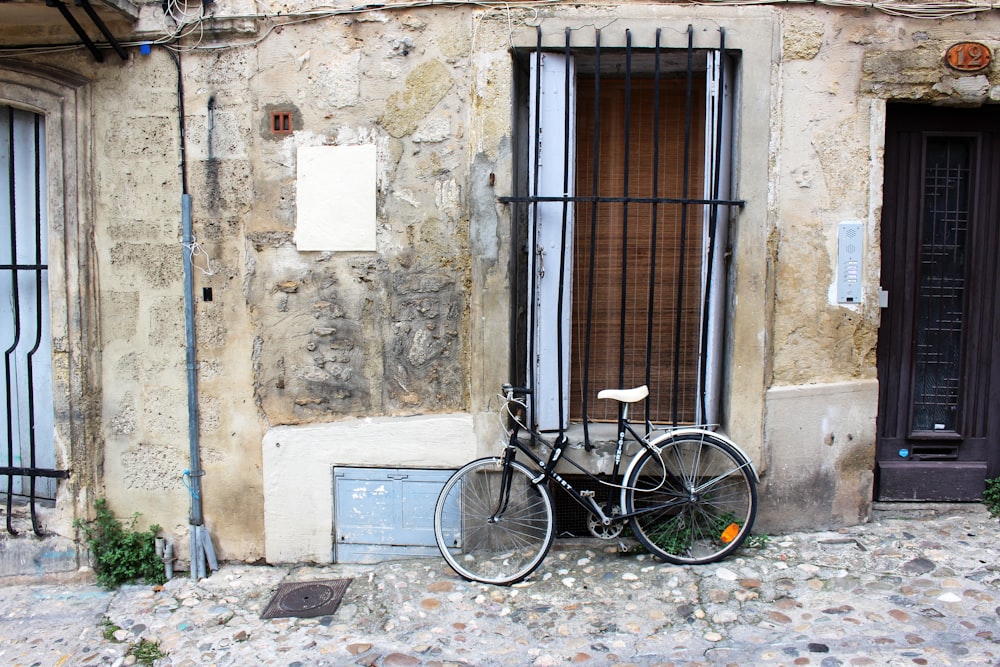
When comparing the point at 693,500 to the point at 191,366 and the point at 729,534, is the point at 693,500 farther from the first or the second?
the point at 191,366

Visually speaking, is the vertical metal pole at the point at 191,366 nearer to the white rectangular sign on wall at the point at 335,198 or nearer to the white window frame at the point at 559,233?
the white rectangular sign on wall at the point at 335,198

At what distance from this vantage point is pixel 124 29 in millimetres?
4133

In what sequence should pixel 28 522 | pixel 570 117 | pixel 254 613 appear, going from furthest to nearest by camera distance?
pixel 28 522 < pixel 570 117 < pixel 254 613

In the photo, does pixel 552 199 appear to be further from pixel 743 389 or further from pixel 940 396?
pixel 940 396

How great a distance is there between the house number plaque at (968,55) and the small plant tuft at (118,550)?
5.07 metres

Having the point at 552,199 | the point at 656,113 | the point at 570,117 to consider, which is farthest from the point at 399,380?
the point at 656,113

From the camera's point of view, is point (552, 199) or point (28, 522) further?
point (28, 522)

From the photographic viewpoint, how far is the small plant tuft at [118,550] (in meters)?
4.22

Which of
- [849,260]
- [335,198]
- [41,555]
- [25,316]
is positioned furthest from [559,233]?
[41,555]

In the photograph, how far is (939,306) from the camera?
4383 millimetres

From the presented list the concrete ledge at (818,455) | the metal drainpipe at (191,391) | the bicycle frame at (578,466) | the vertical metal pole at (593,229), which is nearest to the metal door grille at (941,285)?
the concrete ledge at (818,455)

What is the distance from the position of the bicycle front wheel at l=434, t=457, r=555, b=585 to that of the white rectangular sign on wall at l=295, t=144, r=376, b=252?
4.67 ft

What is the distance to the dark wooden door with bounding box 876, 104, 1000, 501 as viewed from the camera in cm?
429

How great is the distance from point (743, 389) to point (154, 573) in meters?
3.42
